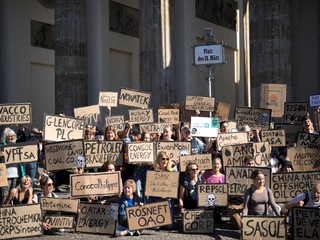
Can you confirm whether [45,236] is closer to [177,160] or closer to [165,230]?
[165,230]

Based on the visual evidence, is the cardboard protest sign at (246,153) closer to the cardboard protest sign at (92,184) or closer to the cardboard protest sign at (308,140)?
the cardboard protest sign at (308,140)

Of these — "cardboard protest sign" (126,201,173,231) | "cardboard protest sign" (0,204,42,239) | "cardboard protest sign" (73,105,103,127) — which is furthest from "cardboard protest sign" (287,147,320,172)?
"cardboard protest sign" (73,105,103,127)

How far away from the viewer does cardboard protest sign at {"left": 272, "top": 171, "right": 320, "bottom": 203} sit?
12.6 m

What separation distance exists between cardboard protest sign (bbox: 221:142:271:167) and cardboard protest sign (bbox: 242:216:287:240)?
2287 millimetres

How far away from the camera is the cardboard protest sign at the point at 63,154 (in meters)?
13.7

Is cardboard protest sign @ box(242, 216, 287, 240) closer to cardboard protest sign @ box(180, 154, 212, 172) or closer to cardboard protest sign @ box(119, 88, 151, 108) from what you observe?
cardboard protest sign @ box(180, 154, 212, 172)

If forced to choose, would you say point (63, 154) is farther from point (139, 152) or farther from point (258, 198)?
point (258, 198)

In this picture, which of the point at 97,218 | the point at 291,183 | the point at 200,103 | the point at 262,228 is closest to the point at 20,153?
the point at 97,218

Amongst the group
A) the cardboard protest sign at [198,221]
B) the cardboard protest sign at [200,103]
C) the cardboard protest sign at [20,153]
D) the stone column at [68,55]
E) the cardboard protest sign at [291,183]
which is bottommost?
the cardboard protest sign at [198,221]

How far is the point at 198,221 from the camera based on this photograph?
12.5 metres

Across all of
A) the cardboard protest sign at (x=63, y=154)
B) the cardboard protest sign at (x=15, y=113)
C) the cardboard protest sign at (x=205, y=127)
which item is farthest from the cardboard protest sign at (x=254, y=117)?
the cardboard protest sign at (x=15, y=113)

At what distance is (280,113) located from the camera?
1772 cm

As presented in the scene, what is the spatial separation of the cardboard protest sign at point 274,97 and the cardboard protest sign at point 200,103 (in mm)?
1159

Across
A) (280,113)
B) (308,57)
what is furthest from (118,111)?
(280,113)
